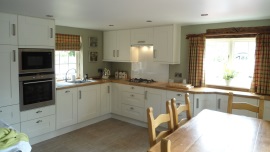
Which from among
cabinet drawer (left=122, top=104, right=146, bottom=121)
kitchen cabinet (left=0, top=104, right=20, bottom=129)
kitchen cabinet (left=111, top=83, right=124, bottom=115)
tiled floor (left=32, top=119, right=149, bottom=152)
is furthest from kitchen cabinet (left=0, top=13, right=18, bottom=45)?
cabinet drawer (left=122, top=104, right=146, bottom=121)

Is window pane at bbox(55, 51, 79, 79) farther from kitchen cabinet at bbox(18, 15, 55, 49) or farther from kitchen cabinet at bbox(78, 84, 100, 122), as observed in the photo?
kitchen cabinet at bbox(18, 15, 55, 49)

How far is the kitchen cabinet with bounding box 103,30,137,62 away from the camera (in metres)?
4.71

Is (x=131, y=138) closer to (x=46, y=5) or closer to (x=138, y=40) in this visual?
(x=138, y=40)

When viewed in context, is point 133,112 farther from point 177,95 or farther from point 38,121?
point 38,121

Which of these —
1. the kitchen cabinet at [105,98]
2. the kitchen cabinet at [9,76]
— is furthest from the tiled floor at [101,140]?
the kitchen cabinet at [9,76]

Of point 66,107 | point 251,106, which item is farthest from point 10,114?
point 251,106

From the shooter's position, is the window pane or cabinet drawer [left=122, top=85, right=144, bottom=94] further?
the window pane

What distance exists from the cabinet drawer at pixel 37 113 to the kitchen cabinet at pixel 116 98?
146 cm

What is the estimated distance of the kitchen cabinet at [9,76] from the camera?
9.84ft

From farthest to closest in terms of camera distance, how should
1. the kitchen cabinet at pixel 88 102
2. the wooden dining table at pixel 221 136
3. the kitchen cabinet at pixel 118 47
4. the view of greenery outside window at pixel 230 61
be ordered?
the kitchen cabinet at pixel 118 47 < the kitchen cabinet at pixel 88 102 < the view of greenery outside window at pixel 230 61 < the wooden dining table at pixel 221 136

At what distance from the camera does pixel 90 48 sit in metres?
4.96

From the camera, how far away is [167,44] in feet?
13.3

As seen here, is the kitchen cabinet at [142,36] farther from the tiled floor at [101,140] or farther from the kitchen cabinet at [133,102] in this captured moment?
the tiled floor at [101,140]

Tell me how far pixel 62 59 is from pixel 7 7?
192 cm
